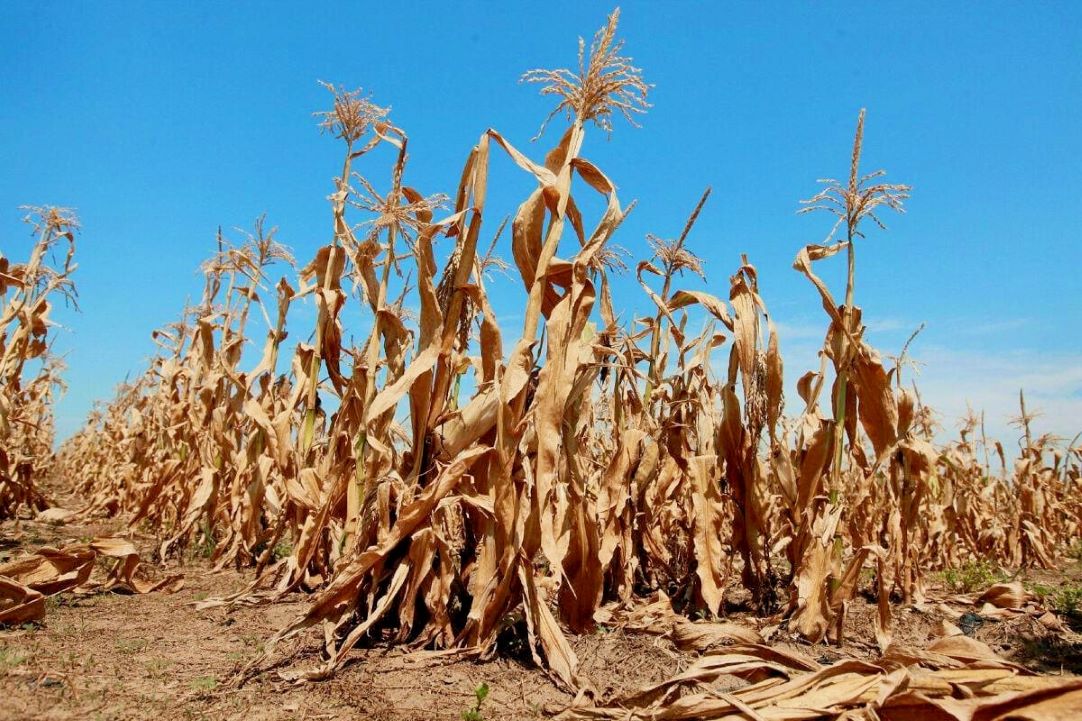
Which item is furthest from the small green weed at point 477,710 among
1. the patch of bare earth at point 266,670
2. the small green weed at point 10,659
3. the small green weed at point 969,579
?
the small green weed at point 969,579

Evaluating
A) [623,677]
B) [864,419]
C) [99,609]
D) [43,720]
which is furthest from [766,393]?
[99,609]

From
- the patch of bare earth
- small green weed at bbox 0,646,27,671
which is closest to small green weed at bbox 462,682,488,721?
the patch of bare earth

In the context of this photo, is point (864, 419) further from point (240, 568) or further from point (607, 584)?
point (240, 568)

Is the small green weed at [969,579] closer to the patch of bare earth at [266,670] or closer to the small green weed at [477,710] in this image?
the patch of bare earth at [266,670]

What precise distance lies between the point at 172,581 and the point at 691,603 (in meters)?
3.83

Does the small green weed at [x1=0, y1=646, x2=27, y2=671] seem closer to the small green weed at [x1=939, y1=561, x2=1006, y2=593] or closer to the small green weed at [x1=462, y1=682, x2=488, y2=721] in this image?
the small green weed at [x1=462, y1=682, x2=488, y2=721]

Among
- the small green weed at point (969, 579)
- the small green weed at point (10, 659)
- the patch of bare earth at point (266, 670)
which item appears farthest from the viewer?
the small green weed at point (969, 579)

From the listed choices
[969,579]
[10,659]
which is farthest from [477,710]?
[969,579]

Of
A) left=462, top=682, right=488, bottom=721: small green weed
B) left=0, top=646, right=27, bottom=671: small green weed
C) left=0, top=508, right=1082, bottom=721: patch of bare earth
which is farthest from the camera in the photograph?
left=0, top=646, right=27, bottom=671: small green weed

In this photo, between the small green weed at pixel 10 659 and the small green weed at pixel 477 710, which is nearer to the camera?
the small green weed at pixel 477 710

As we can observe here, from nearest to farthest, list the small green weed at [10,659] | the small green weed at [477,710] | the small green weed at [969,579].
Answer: the small green weed at [477,710]
the small green weed at [10,659]
the small green weed at [969,579]

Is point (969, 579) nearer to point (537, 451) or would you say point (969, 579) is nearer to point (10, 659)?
point (537, 451)

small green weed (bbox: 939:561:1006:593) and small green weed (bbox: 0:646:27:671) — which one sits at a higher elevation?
small green weed (bbox: 939:561:1006:593)

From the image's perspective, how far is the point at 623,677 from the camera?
323 centimetres
